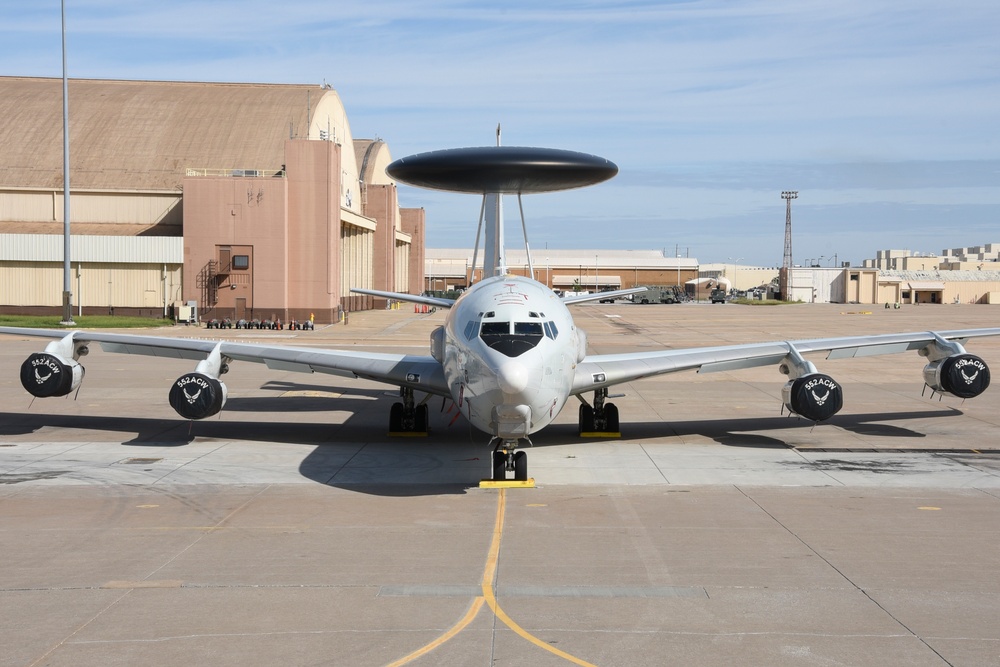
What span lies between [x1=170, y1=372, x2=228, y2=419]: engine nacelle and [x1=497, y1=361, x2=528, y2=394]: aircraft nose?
8.79m

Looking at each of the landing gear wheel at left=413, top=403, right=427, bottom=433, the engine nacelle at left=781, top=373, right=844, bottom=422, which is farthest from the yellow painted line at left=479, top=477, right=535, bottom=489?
the engine nacelle at left=781, top=373, right=844, bottom=422

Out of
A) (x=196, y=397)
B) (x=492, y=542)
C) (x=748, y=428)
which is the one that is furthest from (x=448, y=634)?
(x=748, y=428)

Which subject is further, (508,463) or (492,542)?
(508,463)

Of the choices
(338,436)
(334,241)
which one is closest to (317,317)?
(334,241)

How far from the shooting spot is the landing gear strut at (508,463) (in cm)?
2028

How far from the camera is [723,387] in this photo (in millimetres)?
39844

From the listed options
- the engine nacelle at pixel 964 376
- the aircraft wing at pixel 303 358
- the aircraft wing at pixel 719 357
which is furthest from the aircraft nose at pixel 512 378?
the engine nacelle at pixel 964 376

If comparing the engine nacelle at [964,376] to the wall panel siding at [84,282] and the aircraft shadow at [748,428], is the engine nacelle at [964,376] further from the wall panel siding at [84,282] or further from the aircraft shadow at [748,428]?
the wall panel siding at [84,282]

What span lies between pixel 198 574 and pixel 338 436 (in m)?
13.2

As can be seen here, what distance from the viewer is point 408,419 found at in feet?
88.1

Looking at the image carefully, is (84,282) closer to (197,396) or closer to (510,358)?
(197,396)

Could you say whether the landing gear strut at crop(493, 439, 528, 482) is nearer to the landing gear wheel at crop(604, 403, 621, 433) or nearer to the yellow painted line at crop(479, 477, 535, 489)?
the yellow painted line at crop(479, 477, 535, 489)

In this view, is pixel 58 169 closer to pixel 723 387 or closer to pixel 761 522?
pixel 723 387

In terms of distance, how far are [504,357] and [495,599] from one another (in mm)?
6751
